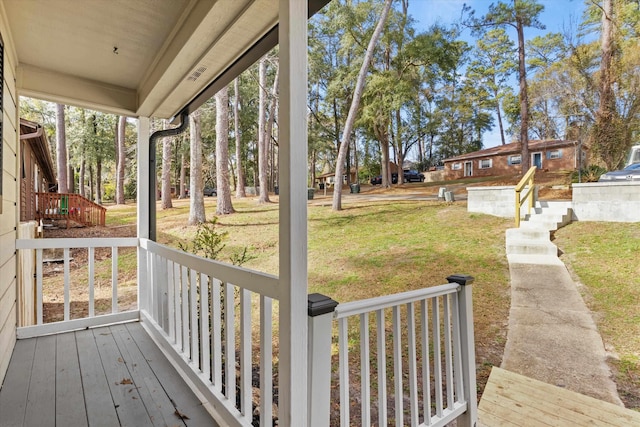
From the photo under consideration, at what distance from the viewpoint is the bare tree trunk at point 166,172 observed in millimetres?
8766

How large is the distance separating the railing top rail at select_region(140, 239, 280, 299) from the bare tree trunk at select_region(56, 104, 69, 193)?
7.98 m

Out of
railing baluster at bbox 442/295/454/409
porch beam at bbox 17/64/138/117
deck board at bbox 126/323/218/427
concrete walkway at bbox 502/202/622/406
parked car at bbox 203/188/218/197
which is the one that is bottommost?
concrete walkway at bbox 502/202/622/406

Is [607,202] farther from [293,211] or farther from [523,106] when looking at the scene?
[293,211]

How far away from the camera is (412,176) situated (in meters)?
7.72

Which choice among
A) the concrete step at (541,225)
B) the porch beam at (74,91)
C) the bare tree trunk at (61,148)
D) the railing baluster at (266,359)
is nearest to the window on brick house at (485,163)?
the concrete step at (541,225)

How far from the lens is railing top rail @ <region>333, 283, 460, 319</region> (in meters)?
1.18

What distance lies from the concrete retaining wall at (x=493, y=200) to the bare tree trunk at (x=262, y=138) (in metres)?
4.98

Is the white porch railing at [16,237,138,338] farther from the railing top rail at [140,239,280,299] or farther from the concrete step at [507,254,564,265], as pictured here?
the concrete step at [507,254,564,265]

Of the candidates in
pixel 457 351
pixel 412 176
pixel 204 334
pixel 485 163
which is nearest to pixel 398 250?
pixel 485 163

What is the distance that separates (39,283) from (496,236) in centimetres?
525

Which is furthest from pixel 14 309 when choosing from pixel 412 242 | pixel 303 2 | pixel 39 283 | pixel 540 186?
pixel 540 186

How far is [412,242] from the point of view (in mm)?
5766

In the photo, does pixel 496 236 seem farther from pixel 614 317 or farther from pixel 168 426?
pixel 168 426

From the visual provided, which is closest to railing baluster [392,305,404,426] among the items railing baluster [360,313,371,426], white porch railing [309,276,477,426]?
white porch railing [309,276,477,426]
